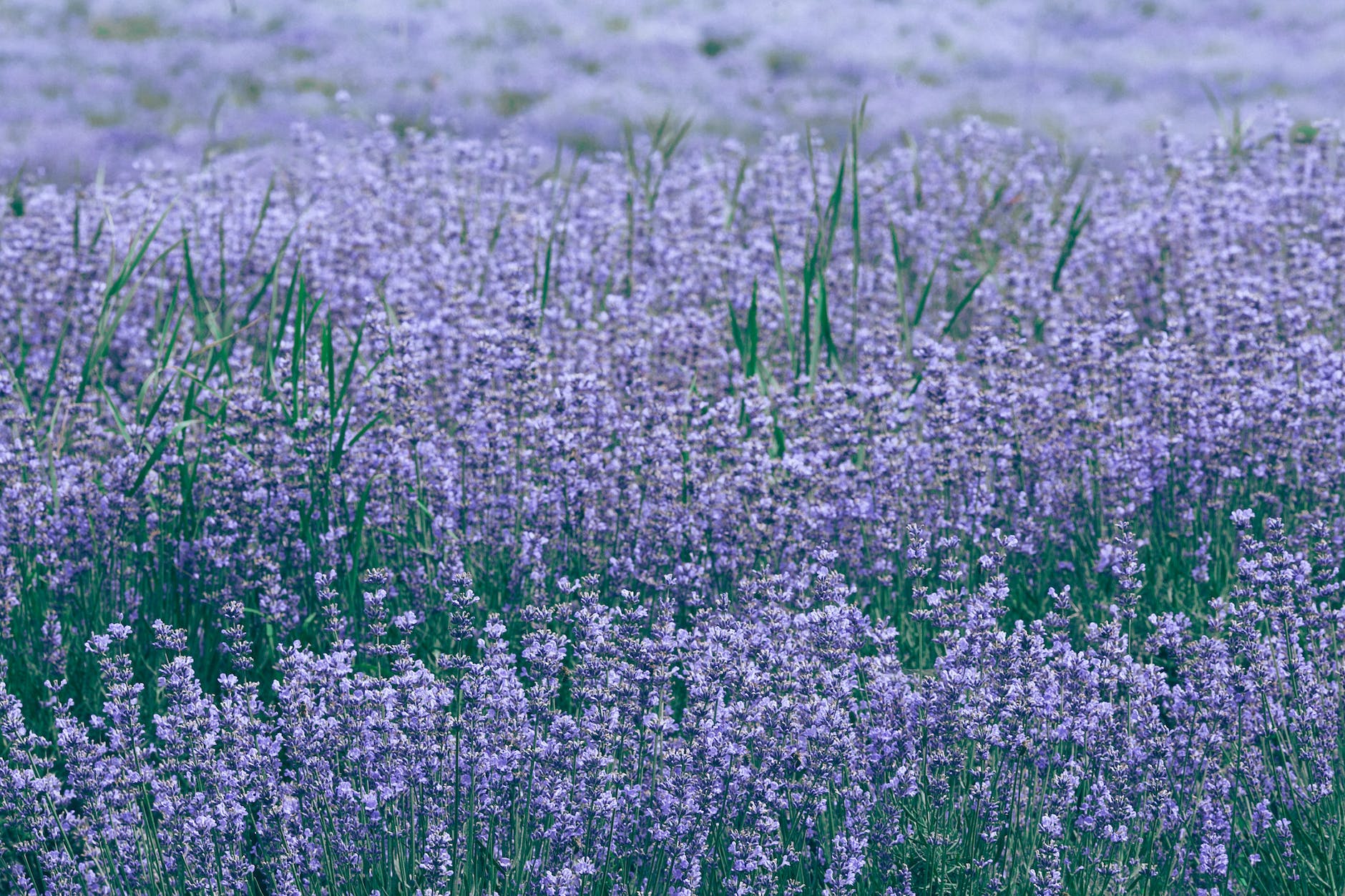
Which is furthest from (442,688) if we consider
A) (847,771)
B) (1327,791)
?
(1327,791)

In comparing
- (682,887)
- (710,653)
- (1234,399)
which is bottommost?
(682,887)

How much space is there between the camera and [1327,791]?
9.09ft

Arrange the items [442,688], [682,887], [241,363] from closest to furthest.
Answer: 1. [682,887]
2. [442,688]
3. [241,363]

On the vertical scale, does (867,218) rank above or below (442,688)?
above

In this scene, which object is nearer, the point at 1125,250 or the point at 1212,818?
the point at 1212,818

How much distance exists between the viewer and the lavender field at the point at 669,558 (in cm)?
271

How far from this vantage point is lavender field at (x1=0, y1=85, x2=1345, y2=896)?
8.89 ft

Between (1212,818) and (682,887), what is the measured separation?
44.9 inches

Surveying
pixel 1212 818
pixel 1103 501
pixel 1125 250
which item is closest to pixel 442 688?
Answer: pixel 1212 818

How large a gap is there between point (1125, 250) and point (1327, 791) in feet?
14.7

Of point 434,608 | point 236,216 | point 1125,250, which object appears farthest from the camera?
point 236,216

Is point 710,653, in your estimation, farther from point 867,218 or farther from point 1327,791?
point 867,218

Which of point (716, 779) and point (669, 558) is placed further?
point (669, 558)

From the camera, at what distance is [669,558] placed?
3.97 m
